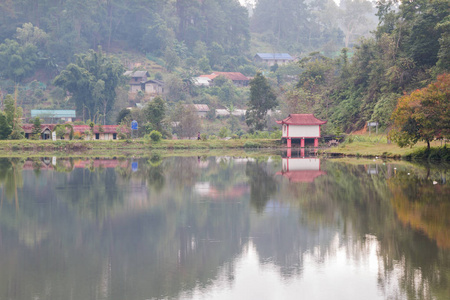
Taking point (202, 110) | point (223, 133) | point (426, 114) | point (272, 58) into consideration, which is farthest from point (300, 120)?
point (272, 58)

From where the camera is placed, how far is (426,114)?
35562 mm

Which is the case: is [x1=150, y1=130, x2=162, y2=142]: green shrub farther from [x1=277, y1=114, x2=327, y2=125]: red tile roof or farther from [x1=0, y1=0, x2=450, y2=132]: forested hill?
[x1=0, y1=0, x2=450, y2=132]: forested hill

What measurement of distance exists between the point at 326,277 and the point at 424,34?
56618 mm

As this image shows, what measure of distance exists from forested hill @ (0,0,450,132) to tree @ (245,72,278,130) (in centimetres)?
361

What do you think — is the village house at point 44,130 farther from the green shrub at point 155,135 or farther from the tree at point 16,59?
the tree at point 16,59

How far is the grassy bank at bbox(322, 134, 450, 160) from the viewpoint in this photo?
3838 cm

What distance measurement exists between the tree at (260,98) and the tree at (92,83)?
25.3 m

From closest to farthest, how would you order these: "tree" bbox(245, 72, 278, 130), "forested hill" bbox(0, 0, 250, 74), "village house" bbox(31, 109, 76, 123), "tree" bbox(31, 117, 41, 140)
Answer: "tree" bbox(31, 117, 41, 140)
"tree" bbox(245, 72, 278, 130)
"village house" bbox(31, 109, 76, 123)
"forested hill" bbox(0, 0, 250, 74)

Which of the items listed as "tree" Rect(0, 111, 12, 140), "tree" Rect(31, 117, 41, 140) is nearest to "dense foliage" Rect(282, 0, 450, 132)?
"tree" Rect(31, 117, 41, 140)

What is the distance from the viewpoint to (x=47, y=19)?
11375 cm

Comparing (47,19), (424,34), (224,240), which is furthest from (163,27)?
(224,240)

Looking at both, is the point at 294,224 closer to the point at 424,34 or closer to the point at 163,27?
the point at 424,34

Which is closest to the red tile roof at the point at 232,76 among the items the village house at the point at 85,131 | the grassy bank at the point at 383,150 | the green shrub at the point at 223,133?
the green shrub at the point at 223,133

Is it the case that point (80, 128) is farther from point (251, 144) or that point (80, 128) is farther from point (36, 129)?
point (251, 144)
